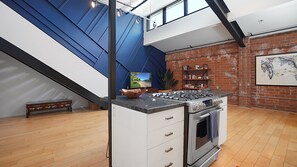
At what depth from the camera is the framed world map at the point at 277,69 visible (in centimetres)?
390

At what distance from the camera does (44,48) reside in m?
3.34

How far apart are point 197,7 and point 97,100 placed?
4408mm

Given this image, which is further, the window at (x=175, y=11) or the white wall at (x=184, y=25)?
the window at (x=175, y=11)

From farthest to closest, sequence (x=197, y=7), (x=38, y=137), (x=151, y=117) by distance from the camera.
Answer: (x=197, y=7), (x=38, y=137), (x=151, y=117)

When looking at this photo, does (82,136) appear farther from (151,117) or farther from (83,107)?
(83,107)

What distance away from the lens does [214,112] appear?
1698mm

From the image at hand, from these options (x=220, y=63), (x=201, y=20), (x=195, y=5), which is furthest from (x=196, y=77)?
(x=195, y=5)

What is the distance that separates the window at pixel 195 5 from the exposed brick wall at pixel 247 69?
62.3 inches

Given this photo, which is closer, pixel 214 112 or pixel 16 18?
pixel 214 112

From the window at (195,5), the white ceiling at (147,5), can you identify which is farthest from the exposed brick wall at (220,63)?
the white ceiling at (147,5)

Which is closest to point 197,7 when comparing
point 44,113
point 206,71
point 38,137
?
point 206,71

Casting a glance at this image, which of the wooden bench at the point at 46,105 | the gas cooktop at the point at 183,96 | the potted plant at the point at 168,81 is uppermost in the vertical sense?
the potted plant at the point at 168,81

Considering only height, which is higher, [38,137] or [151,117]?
[151,117]

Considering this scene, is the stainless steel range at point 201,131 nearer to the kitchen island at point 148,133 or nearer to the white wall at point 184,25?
the kitchen island at point 148,133
